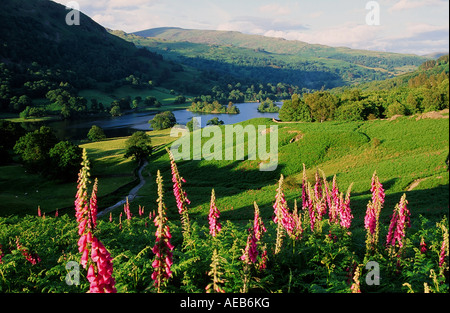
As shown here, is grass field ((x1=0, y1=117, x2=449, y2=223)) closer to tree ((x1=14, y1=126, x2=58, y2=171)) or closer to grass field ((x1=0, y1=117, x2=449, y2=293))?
grass field ((x1=0, y1=117, x2=449, y2=293))

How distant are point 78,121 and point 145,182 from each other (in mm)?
135741

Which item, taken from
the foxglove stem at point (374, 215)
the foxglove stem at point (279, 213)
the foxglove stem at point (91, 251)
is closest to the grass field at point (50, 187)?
the foxglove stem at point (91, 251)

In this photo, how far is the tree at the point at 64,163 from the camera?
66.2 m

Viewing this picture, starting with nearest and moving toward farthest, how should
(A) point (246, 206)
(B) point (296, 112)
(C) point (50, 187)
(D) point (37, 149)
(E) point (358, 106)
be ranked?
1. (A) point (246, 206)
2. (C) point (50, 187)
3. (D) point (37, 149)
4. (E) point (358, 106)
5. (B) point (296, 112)

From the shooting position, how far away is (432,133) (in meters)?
62.2

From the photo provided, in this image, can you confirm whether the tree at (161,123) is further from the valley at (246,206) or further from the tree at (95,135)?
the tree at (95,135)

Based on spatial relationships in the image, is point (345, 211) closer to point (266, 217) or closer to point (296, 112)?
point (266, 217)

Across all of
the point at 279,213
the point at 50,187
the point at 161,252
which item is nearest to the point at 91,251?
the point at 161,252

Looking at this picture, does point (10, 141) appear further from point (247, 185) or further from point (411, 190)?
point (411, 190)

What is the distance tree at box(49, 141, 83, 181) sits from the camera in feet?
217

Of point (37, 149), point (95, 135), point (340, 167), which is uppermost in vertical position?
point (37, 149)

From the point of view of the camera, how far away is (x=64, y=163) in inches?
2586

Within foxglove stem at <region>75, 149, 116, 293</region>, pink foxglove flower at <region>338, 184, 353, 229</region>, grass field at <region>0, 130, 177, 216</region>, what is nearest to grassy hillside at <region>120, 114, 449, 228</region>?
grass field at <region>0, 130, 177, 216</region>
